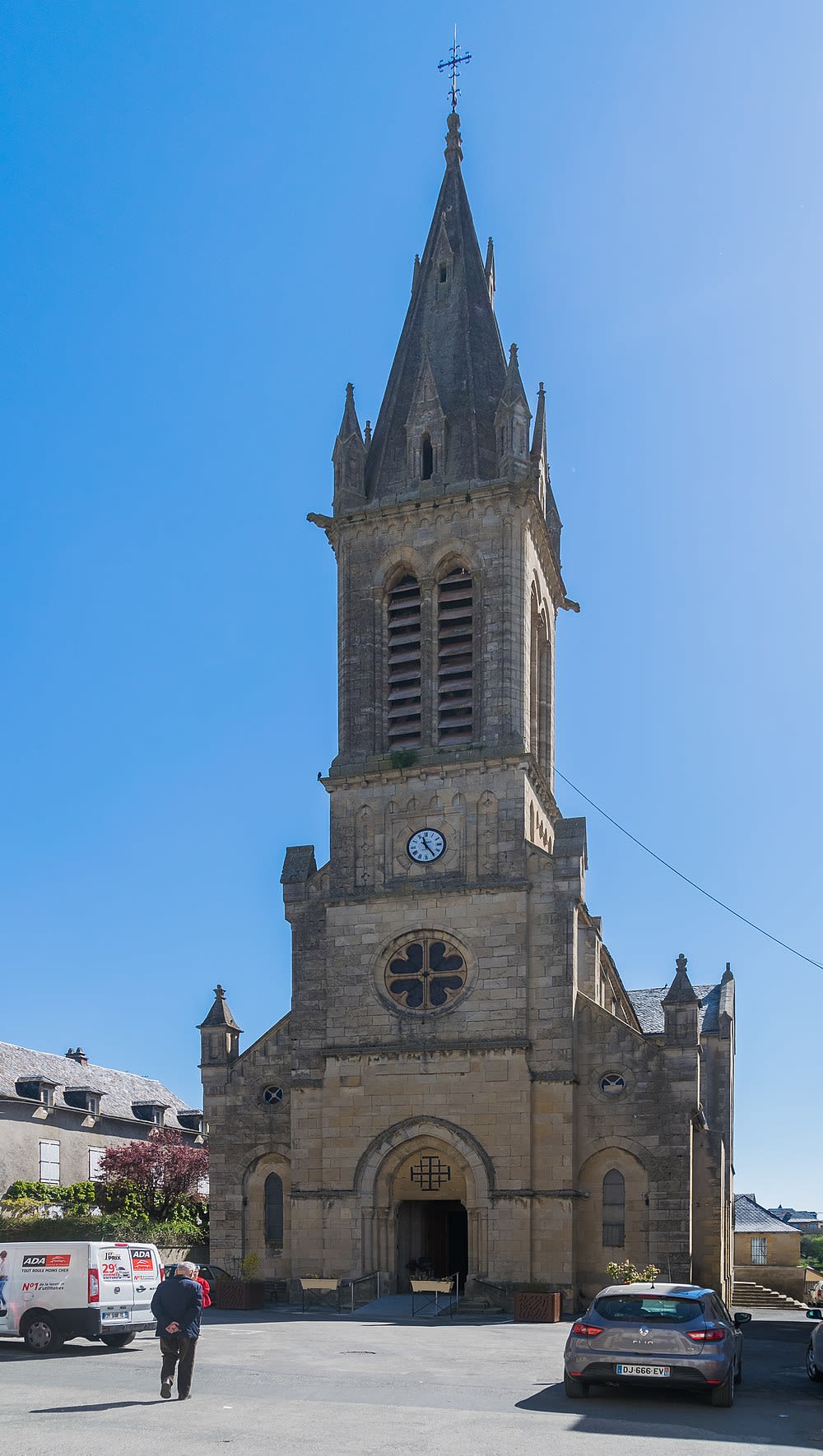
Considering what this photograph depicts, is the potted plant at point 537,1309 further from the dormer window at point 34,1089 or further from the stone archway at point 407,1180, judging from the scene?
the dormer window at point 34,1089

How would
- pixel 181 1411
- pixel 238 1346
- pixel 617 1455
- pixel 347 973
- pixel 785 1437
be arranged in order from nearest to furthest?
1. pixel 617 1455
2. pixel 785 1437
3. pixel 181 1411
4. pixel 238 1346
5. pixel 347 973

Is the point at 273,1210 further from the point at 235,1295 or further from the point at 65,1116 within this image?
the point at 65,1116

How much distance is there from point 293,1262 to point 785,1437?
2048 centimetres

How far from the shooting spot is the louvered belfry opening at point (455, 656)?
33.0 metres

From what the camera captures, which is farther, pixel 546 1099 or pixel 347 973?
pixel 347 973

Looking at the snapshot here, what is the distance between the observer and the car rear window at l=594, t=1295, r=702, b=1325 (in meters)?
12.9

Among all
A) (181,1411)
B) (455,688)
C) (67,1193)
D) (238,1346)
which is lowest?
(67,1193)

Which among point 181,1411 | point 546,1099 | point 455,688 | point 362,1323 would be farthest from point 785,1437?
point 455,688

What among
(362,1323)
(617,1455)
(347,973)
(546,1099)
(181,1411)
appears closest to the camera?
(617,1455)

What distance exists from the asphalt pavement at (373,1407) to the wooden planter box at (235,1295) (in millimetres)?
8244

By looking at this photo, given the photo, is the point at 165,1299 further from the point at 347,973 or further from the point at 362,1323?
the point at 347,973

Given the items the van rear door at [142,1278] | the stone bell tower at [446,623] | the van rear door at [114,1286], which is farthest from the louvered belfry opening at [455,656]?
the van rear door at [114,1286]

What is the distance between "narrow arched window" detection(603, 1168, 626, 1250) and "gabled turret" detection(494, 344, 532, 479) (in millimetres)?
16929

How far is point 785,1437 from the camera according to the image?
37.3 feet
